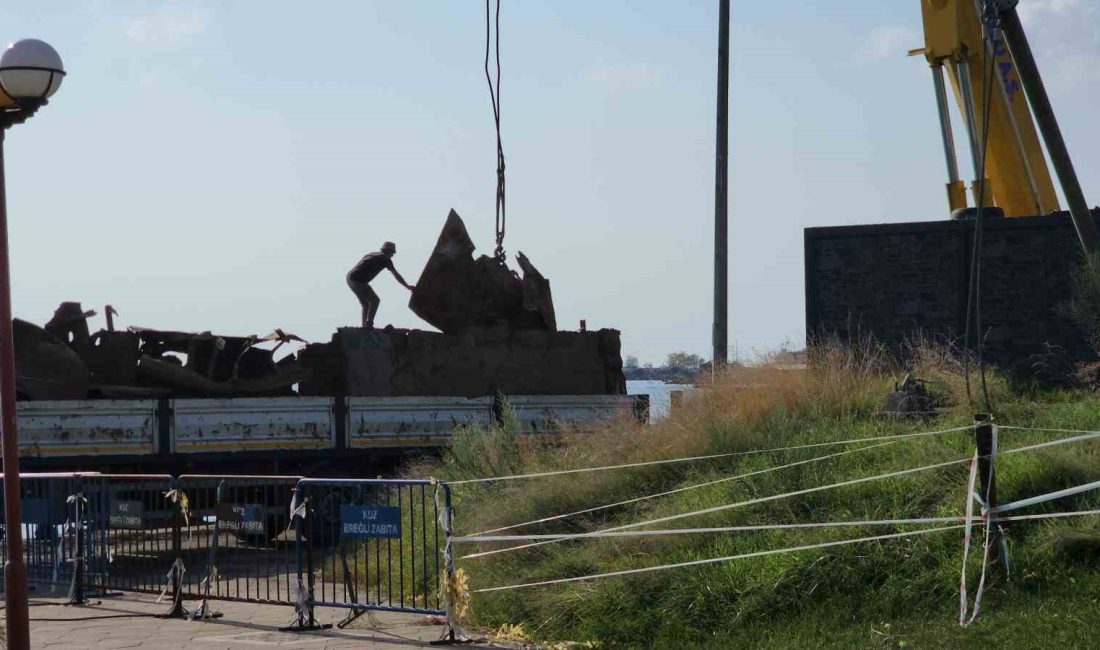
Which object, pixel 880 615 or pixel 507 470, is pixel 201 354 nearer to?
pixel 507 470

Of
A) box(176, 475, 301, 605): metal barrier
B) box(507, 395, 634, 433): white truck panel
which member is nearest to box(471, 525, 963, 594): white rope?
box(176, 475, 301, 605): metal barrier

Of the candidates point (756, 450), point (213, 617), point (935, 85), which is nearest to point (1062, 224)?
point (935, 85)

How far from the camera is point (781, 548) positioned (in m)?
9.11

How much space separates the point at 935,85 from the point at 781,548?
13.4 m

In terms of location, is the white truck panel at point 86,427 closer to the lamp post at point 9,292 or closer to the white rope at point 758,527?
the lamp post at point 9,292

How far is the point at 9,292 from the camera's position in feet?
28.4

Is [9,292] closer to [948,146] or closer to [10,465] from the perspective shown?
[10,465]

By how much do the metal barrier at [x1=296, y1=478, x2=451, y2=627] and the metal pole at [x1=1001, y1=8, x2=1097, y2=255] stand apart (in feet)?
22.7

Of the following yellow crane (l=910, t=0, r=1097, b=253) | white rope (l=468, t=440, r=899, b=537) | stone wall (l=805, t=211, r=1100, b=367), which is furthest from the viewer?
yellow crane (l=910, t=0, r=1097, b=253)

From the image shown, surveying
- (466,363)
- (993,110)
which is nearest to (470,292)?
(466,363)

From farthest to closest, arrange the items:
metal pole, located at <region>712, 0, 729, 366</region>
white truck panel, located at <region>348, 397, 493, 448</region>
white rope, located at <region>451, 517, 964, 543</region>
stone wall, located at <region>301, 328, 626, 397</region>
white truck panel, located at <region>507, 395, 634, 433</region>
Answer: metal pole, located at <region>712, 0, 729, 366</region>, stone wall, located at <region>301, 328, 626, 397</region>, white truck panel, located at <region>507, 395, 634, 433</region>, white truck panel, located at <region>348, 397, 493, 448</region>, white rope, located at <region>451, 517, 964, 543</region>

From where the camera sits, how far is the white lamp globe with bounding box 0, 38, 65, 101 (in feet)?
27.6

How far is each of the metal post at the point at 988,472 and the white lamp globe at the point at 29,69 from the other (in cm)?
647

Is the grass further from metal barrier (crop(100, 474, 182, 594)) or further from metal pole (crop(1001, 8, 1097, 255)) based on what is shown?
metal barrier (crop(100, 474, 182, 594))
